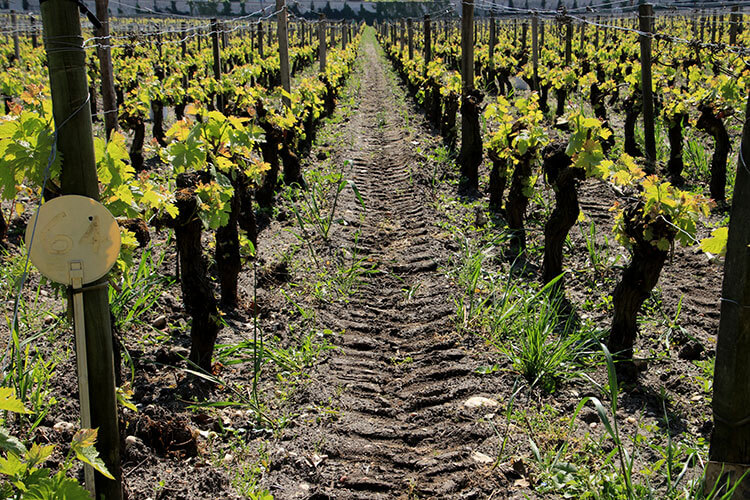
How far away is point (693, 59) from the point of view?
53.0 feet

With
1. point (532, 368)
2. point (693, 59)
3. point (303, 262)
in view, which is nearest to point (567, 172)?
point (532, 368)

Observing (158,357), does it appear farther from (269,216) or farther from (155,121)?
(155,121)

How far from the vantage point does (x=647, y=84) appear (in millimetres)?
9070

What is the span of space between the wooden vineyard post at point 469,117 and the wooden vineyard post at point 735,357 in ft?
20.4

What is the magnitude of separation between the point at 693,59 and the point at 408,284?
46.7 feet

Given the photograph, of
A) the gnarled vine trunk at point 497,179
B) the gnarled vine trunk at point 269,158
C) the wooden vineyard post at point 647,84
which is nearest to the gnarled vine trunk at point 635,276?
the gnarled vine trunk at point 497,179

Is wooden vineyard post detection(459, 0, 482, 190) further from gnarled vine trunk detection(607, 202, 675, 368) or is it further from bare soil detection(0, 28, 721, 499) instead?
gnarled vine trunk detection(607, 202, 675, 368)

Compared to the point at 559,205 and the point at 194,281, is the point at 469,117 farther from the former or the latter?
the point at 194,281

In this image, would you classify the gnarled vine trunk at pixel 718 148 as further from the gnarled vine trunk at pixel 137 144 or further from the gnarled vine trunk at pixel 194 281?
the gnarled vine trunk at pixel 137 144

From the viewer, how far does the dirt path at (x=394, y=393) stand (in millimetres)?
3258

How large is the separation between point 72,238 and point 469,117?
729cm

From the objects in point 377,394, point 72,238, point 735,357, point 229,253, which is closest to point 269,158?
point 229,253

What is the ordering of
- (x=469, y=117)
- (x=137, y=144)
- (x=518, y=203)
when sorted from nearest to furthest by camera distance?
1. (x=518, y=203)
2. (x=469, y=117)
3. (x=137, y=144)

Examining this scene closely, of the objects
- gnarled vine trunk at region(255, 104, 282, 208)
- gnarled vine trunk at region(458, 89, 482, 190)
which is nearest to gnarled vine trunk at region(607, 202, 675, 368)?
gnarled vine trunk at region(458, 89, 482, 190)
